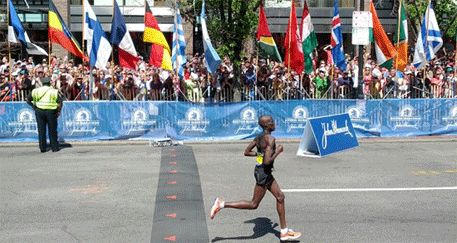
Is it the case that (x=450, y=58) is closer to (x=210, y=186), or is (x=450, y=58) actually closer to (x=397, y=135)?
(x=397, y=135)

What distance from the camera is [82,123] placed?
16.0 m

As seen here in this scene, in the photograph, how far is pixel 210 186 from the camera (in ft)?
35.0

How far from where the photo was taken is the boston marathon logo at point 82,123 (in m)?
16.0

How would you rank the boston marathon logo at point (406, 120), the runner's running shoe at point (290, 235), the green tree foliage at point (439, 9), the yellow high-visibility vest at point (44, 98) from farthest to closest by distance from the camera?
the green tree foliage at point (439, 9)
the boston marathon logo at point (406, 120)
the yellow high-visibility vest at point (44, 98)
the runner's running shoe at point (290, 235)

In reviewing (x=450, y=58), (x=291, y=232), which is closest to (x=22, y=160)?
(x=291, y=232)

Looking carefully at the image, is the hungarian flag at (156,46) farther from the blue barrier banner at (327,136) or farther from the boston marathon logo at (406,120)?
the boston marathon logo at (406,120)

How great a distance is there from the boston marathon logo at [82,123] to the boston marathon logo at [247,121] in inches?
150

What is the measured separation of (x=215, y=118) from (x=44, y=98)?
4.59 metres

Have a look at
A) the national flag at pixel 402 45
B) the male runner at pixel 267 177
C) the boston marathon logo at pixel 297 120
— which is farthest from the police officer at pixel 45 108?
the national flag at pixel 402 45

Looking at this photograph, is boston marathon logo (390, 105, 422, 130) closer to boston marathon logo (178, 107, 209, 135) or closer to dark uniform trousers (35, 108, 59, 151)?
boston marathon logo (178, 107, 209, 135)

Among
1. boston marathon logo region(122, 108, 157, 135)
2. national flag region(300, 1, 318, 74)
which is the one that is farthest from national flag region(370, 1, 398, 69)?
boston marathon logo region(122, 108, 157, 135)

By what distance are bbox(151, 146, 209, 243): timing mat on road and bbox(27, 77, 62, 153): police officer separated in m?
3.11

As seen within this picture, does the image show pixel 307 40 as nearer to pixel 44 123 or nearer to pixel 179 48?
pixel 179 48

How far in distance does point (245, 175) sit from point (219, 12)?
11.1m
